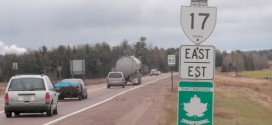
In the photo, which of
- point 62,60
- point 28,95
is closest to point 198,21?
point 28,95

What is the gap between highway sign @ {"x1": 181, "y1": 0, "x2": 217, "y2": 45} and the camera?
390 inches

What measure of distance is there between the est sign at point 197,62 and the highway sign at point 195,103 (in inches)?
5.5

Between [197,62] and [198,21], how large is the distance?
66 centimetres

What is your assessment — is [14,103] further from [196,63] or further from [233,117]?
[196,63]

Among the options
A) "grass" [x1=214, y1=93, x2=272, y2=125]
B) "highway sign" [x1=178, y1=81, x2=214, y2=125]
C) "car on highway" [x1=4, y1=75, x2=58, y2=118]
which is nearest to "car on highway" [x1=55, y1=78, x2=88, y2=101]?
"grass" [x1=214, y1=93, x2=272, y2=125]

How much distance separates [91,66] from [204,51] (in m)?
152

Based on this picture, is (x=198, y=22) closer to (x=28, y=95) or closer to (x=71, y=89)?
(x=28, y=95)

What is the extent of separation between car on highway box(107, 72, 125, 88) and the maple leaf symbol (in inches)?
2135

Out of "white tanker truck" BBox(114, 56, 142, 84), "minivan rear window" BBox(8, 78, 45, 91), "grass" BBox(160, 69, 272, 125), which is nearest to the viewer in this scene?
"minivan rear window" BBox(8, 78, 45, 91)

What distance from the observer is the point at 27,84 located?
24375 mm

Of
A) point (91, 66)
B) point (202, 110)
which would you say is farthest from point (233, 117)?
point (91, 66)

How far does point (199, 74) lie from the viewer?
32.8 feet

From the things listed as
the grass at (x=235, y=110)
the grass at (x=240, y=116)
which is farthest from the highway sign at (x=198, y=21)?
the grass at (x=240, y=116)

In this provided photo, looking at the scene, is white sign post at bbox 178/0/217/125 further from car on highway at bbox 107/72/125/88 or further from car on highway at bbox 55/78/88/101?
car on highway at bbox 107/72/125/88
